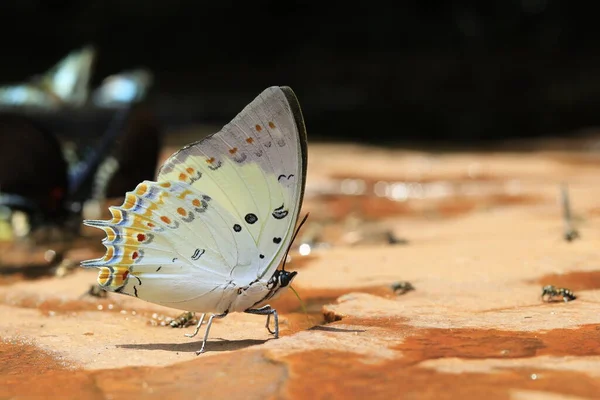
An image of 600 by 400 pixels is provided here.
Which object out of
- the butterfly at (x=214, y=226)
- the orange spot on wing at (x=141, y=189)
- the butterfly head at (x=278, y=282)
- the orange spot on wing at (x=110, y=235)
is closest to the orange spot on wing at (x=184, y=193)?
the butterfly at (x=214, y=226)

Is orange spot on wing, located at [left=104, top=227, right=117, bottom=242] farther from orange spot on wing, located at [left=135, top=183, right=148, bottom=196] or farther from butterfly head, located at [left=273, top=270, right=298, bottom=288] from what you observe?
butterfly head, located at [left=273, top=270, right=298, bottom=288]

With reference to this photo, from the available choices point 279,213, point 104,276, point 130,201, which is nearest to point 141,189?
point 130,201

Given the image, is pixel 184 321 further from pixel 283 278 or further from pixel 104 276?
Result: pixel 283 278

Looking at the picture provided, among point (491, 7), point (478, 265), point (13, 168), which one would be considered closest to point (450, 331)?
point (478, 265)

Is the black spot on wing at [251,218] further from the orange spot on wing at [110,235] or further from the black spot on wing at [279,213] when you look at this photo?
the orange spot on wing at [110,235]

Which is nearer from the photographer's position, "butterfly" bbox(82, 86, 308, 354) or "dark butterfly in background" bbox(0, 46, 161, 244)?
"butterfly" bbox(82, 86, 308, 354)

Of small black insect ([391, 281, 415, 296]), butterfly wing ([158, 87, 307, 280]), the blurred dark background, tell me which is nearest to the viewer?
butterfly wing ([158, 87, 307, 280])

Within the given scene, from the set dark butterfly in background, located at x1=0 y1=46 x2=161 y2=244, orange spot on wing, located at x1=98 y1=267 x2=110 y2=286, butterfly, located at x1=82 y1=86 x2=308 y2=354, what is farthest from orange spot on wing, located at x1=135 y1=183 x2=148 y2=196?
dark butterfly in background, located at x1=0 y1=46 x2=161 y2=244

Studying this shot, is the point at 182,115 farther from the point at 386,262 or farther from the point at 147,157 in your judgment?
the point at 386,262
